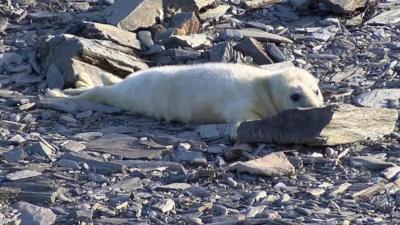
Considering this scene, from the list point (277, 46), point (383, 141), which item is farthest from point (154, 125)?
point (277, 46)

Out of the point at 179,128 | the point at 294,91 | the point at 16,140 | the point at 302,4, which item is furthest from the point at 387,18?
the point at 16,140

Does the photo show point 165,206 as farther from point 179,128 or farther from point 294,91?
point 294,91

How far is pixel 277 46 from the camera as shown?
1091 cm

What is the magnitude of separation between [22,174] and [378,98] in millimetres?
3600

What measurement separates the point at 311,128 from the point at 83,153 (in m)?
1.65

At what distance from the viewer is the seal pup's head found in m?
8.26

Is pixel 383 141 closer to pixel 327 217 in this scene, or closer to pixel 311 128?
pixel 311 128

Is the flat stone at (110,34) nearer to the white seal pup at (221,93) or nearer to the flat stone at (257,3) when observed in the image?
the white seal pup at (221,93)

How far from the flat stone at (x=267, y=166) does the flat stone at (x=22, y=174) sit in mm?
1313

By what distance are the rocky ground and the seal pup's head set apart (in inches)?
27.5

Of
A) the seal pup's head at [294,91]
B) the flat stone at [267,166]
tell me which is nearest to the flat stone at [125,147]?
the flat stone at [267,166]

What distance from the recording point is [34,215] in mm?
5926

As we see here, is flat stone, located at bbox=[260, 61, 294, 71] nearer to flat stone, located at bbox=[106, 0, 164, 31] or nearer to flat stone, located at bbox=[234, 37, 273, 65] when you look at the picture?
flat stone, located at bbox=[234, 37, 273, 65]

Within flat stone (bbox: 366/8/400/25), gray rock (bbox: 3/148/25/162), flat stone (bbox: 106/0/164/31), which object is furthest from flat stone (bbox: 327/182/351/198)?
flat stone (bbox: 366/8/400/25)
